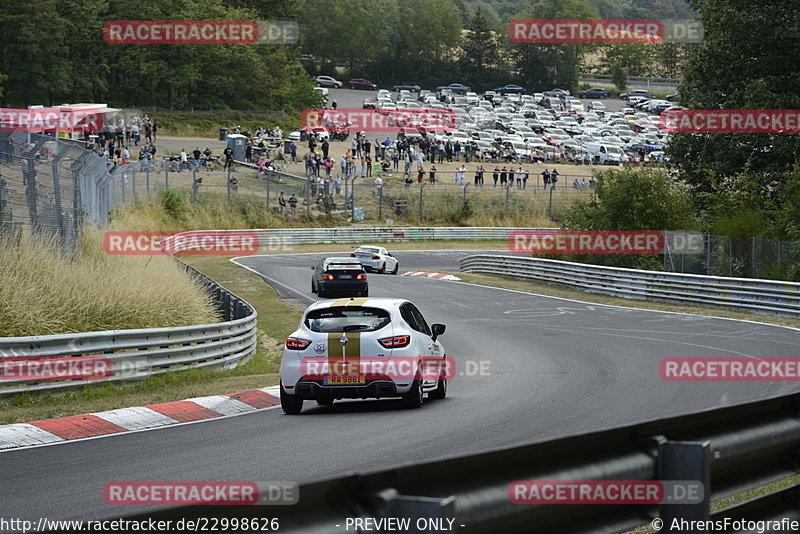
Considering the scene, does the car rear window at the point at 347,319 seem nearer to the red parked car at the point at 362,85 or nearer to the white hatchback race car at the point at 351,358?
the white hatchback race car at the point at 351,358

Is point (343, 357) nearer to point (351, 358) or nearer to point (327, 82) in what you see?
point (351, 358)

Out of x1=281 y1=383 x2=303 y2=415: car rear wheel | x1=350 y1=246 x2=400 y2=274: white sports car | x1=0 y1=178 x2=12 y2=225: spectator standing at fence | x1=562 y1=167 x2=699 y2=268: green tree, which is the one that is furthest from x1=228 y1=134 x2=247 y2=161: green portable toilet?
x1=281 y1=383 x2=303 y2=415: car rear wheel

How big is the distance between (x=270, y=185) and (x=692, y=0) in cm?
2783

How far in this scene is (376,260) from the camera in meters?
41.0

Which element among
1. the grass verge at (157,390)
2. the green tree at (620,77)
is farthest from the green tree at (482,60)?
the grass verge at (157,390)

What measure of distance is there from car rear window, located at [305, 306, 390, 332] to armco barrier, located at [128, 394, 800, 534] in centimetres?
816

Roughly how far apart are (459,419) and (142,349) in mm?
5896

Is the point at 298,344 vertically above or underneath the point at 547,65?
underneath

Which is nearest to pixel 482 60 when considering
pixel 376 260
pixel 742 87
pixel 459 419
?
pixel 376 260

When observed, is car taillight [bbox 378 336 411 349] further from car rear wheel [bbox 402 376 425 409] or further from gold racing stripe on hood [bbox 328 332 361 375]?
car rear wheel [bbox 402 376 425 409]

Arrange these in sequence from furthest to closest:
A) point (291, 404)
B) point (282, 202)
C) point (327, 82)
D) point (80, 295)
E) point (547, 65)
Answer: point (547, 65) → point (327, 82) → point (282, 202) → point (80, 295) → point (291, 404)

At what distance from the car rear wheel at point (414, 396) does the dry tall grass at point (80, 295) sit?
6.20 meters

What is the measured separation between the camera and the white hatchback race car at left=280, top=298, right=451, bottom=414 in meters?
12.5

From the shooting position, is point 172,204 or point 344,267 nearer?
point 344,267
